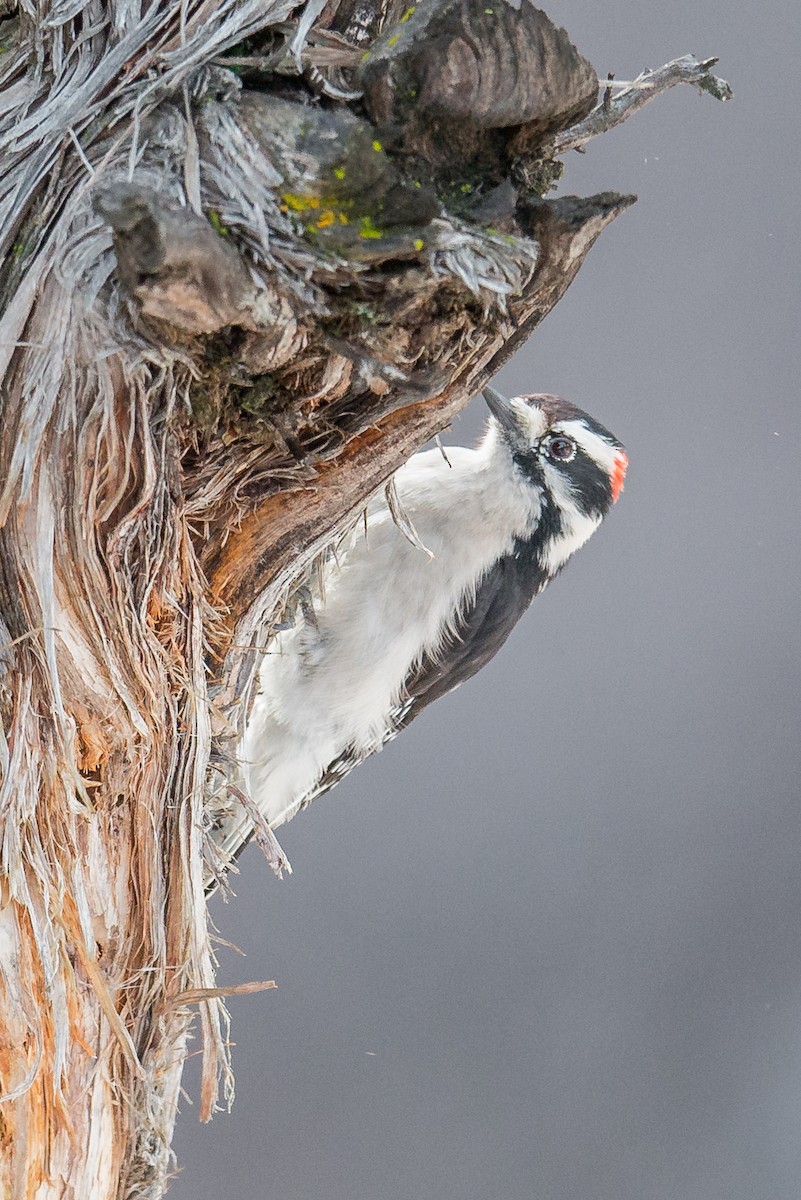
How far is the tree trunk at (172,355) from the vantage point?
74cm

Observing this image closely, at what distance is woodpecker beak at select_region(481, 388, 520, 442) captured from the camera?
1864 mm

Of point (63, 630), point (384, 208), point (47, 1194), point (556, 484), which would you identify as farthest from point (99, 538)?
point (556, 484)

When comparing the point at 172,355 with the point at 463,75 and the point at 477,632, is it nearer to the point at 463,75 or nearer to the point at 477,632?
the point at 463,75

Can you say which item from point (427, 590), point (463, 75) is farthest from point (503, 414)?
point (463, 75)

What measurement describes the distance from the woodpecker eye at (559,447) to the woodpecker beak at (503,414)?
0.06 m

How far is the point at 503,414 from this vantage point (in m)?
1.89

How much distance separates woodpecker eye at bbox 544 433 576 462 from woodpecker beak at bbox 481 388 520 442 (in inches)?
2.4

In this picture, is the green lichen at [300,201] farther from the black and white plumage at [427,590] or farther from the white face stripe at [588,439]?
the white face stripe at [588,439]

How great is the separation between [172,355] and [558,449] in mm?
1193

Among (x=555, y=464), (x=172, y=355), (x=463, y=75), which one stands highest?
(x=463, y=75)

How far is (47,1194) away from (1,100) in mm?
913

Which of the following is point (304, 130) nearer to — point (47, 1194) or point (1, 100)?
point (1, 100)

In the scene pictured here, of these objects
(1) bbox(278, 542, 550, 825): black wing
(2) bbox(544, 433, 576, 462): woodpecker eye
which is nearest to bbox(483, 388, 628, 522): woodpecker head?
(2) bbox(544, 433, 576, 462): woodpecker eye

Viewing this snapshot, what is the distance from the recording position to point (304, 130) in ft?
2.46
